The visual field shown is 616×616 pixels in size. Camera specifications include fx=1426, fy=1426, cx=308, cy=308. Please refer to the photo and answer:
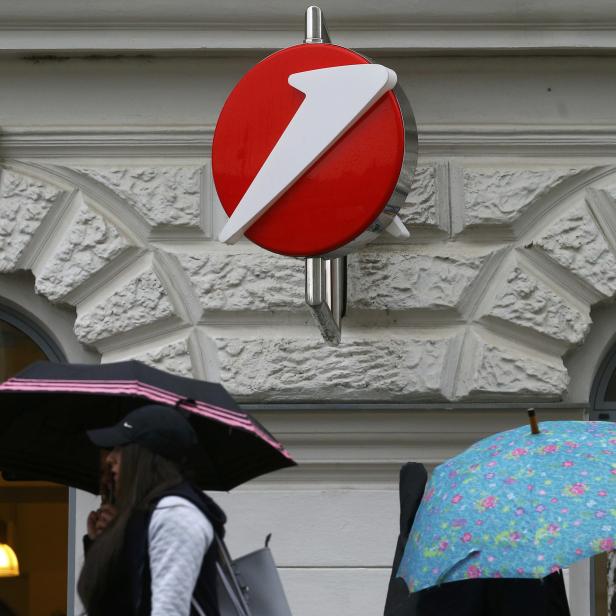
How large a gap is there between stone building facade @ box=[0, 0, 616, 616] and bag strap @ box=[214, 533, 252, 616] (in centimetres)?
210

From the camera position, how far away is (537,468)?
3242 mm

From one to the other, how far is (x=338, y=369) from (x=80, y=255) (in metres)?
1.08

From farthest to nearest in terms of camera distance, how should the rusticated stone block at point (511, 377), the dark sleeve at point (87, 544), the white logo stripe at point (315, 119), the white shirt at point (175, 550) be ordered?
the rusticated stone block at point (511, 377) → the white logo stripe at point (315, 119) → the dark sleeve at point (87, 544) → the white shirt at point (175, 550)

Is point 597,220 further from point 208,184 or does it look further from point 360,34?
point 208,184

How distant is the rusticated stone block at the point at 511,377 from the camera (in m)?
5.32

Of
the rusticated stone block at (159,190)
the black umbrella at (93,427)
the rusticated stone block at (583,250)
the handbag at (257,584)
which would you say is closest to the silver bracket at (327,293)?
the rusticated stone block at (159,190)

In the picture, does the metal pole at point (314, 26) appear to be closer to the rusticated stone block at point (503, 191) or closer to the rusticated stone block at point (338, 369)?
the rusticated stone block at point (503, 191)

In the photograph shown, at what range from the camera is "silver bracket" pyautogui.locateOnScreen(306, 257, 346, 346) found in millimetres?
4734

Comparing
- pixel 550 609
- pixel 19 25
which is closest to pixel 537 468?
pixel 550 609

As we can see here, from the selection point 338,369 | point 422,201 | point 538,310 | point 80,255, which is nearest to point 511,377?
point 538,310

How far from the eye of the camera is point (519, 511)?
10.2ft

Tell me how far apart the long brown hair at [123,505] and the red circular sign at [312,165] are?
1603 mm

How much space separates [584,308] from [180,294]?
1.54 meters

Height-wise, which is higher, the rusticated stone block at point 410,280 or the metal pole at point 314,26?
the metal pole at point 314,26
